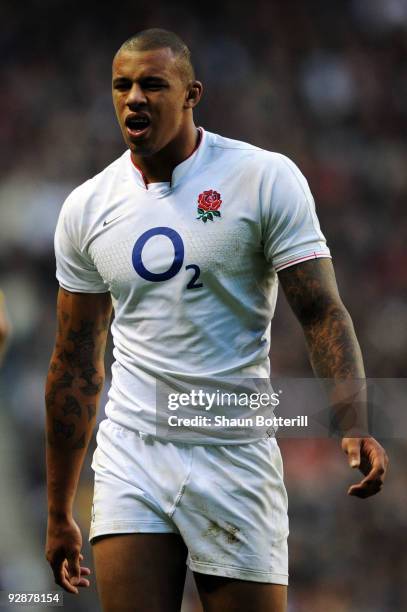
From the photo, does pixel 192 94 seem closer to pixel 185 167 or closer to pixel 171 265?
pixel 185 167

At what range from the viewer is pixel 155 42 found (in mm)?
3947

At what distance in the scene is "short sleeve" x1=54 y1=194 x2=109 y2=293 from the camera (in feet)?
13.6

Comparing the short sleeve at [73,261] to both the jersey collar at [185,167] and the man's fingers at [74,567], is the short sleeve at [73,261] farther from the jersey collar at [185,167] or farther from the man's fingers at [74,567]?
the man's fingers at [74,567]

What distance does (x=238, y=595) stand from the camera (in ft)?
12.4

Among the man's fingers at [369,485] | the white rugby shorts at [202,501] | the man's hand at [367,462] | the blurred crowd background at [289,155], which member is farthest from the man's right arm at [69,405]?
the blurred crowd background at [289,155]

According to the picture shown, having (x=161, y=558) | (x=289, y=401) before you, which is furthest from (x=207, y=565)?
(x=289, y=401)

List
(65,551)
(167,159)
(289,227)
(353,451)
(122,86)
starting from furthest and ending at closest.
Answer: (65,551) → (167,159) → (122,86) → (289,227) → (353,451)

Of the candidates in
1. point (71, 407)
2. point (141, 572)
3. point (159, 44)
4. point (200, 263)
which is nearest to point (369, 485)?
point (141, 572)

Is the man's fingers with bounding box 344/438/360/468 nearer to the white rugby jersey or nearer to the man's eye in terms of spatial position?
the white rugby jersey

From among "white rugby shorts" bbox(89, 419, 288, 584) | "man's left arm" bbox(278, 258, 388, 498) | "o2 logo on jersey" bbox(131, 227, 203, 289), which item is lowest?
"white rugby shorts" bbox(89, 419, 288, 584)

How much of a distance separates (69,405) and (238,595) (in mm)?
→ 916

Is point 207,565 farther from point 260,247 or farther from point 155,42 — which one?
point 155,42

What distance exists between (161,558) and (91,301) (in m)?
0.96

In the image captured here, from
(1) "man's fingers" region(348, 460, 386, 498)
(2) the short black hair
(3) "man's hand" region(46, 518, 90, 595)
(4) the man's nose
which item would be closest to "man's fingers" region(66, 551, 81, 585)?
(3) "man's hand" region(46, 518, 90, 595)
